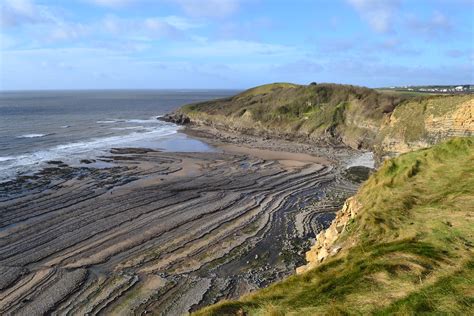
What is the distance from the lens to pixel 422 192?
→ 733 inches

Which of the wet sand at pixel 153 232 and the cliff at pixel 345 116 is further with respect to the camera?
Answer: the cliff at pixel 345 116

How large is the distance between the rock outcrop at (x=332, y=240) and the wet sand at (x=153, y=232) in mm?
3448

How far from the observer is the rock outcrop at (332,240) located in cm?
1656

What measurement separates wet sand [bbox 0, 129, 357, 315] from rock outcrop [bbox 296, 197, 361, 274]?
11.3 ft

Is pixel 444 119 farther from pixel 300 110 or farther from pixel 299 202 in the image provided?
pixel 300 110

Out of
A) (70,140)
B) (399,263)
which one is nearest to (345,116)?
(70,140)

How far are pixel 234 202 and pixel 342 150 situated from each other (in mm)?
32163

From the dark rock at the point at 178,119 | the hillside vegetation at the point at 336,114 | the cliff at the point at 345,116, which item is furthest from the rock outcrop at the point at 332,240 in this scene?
the dark rock at the point at 178,119

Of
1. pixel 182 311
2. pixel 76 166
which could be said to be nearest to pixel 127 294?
pixel 182 311

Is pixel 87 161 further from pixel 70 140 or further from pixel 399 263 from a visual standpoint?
pixel 399 263

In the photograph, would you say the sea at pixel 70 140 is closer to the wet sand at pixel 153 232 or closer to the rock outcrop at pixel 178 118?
the rock outcrop at pixel 178 118

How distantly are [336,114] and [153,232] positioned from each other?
5499cm

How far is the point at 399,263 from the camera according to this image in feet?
39.4

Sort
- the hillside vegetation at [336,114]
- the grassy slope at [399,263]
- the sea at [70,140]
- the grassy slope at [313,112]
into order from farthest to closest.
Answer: the grassy slope at [313,112], the sea at [70,140], the hillside vegetation at [336,114], the grassy slope at [399,263]
